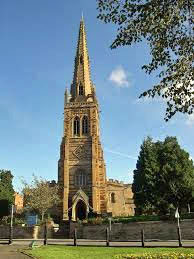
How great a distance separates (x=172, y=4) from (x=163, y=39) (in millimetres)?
1368

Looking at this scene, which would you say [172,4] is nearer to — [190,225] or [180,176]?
[190,225]

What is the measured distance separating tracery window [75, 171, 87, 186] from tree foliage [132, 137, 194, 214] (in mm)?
14571

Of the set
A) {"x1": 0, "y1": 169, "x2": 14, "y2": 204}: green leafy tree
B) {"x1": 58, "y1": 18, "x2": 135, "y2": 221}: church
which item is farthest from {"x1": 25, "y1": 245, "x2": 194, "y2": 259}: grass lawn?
{"x1": 0, "y1": 169, "x2": 14, "y2": 204}: green leafy tree

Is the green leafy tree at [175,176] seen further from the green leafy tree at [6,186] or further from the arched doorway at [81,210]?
the green leafy tree at [6,186]

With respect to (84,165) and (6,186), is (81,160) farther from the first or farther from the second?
(6,186)

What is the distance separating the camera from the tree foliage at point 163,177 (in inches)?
1732

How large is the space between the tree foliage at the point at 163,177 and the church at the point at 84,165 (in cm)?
1169

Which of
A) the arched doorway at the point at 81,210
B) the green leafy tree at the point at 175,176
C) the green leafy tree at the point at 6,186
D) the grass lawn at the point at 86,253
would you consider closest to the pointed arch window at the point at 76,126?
Answer: the arched doorway at the point at 81,210

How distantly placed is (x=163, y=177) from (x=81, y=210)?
21.2 m

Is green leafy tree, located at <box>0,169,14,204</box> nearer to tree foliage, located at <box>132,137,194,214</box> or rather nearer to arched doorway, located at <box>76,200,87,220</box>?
arched doorway, located at <box>76,200,87,220</box>

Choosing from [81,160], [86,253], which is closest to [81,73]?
[81,160]

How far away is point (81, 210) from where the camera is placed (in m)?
60.2

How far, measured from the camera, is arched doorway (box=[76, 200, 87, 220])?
59.4m

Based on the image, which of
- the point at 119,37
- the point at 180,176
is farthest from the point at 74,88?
the point at 119,37
